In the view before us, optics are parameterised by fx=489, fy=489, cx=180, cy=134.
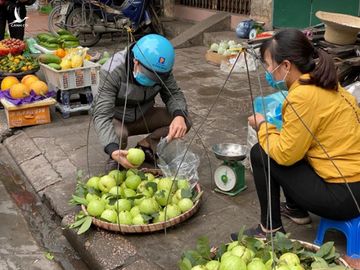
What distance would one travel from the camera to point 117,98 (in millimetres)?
3666

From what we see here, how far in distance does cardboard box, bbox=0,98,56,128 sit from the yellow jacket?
10.6 ft

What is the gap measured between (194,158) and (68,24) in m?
6.49

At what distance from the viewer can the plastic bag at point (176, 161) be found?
11.8 feet

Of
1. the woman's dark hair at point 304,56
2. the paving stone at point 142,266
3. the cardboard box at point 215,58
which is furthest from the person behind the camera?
the cardboard box at point 215,58

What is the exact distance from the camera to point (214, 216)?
131 inches

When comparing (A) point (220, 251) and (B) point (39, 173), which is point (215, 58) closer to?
(B) point (39, 173)

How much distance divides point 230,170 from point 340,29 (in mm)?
1940

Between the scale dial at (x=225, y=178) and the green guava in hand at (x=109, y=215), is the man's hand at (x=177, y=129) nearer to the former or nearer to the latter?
the scale dial at (x=225, y=178)

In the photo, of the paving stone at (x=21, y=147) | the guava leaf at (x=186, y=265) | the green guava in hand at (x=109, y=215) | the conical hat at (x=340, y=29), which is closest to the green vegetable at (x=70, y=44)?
the paving stone at (x=21, y=147)

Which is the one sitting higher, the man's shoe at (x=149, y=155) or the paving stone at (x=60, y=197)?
the man's shoe at (x=149, y=155)

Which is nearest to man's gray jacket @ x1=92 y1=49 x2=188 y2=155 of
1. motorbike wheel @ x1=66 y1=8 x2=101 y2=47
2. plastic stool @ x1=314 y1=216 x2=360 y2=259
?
plastic stool @ x1=314 y1=216 x2=360 y2=259

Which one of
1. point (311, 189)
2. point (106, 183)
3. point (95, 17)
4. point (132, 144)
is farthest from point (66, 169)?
point (95, 17)

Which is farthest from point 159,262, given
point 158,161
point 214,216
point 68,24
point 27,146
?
point 68,24

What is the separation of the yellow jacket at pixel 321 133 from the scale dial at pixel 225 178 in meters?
0.90
